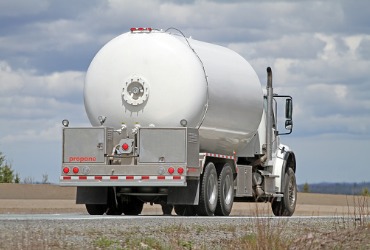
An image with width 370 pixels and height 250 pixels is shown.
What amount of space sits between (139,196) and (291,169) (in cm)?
640

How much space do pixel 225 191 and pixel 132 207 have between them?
7.47 ft

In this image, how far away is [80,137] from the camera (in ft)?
74.7

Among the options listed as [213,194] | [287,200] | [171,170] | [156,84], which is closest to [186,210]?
[213,194]

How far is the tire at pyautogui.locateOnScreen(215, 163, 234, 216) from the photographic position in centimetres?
2401

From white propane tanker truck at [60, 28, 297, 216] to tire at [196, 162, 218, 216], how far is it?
2 centimetres

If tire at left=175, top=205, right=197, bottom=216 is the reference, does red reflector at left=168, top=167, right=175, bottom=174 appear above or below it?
above

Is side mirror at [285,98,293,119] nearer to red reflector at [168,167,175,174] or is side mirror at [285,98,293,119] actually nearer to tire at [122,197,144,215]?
tire at [122,197,144,215]

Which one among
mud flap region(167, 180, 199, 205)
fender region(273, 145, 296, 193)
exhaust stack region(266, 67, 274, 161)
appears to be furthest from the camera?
fender region(273, 145, 296, 193)

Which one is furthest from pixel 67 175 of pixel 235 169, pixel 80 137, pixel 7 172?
pixel 7 172

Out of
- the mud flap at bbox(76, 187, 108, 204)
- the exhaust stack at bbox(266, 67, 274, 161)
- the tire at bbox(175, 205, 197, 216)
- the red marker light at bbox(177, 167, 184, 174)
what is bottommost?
the tire at bbox(175, 205, 197, 216)

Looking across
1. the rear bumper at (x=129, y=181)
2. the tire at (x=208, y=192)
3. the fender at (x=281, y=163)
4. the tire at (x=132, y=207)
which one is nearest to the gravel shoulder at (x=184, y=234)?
the rear bumper at (x=129, y=181)

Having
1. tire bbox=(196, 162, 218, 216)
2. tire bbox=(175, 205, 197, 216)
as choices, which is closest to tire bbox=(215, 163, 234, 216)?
tire bbox=(196, 162, 218, 216)

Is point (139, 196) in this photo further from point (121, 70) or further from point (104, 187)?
point (121, 70)

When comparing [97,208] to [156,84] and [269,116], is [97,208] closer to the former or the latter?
[156,84]
